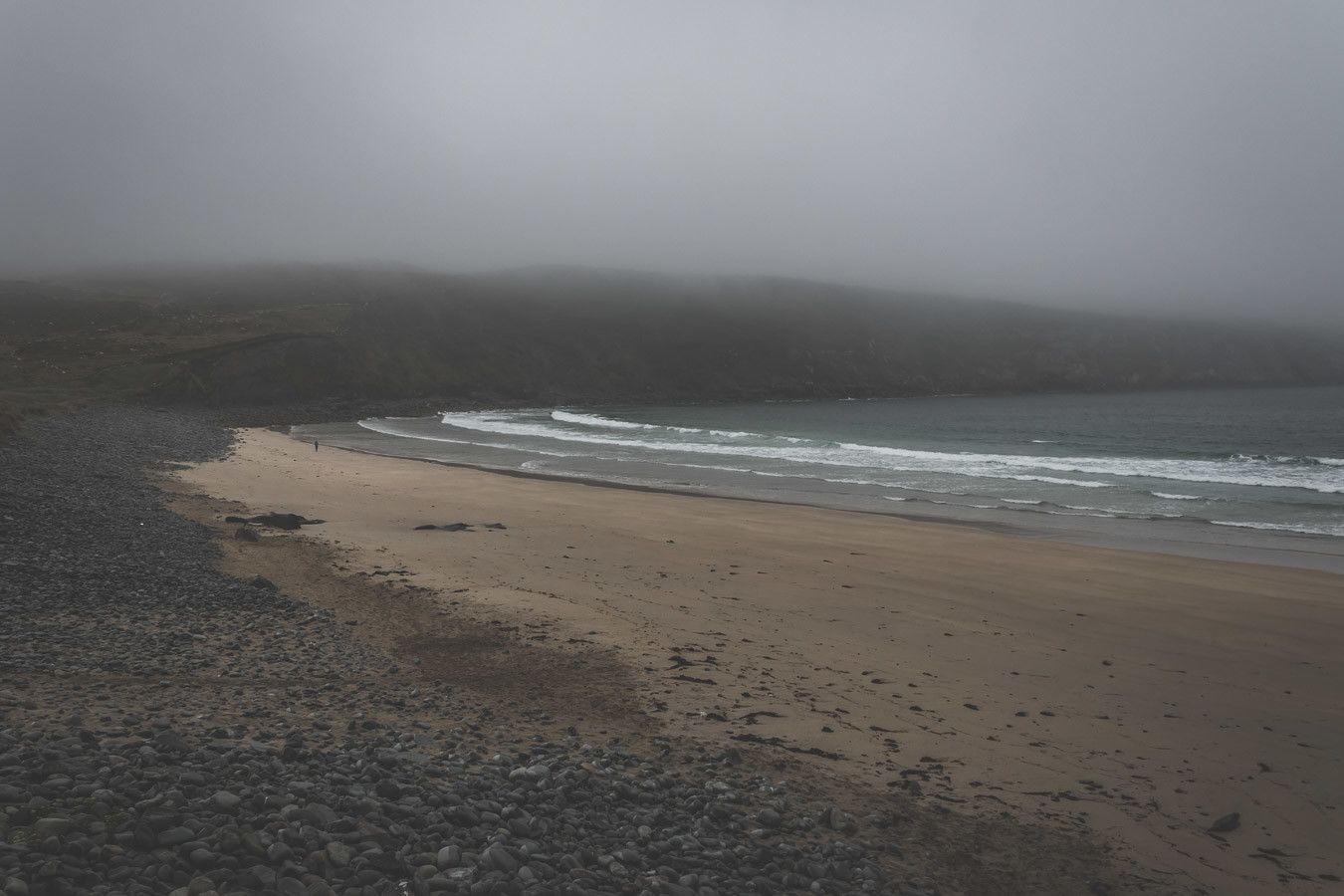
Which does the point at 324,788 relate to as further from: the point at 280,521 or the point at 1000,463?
the point at 1000,463

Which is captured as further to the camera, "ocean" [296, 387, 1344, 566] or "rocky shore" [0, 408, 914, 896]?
"ocean" [296, 387, 1344, 566]

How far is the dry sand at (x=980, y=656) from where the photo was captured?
21.3 ft

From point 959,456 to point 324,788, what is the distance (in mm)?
43152

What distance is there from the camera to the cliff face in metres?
91.5

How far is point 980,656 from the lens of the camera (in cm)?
1009

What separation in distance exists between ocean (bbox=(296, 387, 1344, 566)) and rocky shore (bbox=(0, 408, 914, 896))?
1930cm

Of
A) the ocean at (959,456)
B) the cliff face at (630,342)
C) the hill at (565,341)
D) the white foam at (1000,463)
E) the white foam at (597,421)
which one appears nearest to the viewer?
the ocean at (959,456)

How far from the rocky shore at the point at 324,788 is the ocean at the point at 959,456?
63.3ft

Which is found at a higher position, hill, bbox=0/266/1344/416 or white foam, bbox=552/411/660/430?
hill, bbox=0/266/1344/416

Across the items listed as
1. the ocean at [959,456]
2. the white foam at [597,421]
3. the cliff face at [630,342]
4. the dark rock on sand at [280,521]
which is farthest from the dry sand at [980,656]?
the cliff face at [630,342]

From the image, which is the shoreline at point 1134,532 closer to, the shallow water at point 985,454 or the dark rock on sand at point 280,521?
the shallow water at point 985,454

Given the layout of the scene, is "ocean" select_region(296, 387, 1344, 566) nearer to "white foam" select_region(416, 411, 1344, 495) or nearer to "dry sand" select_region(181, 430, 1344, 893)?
"white foam" select_region(416, 411, 1344, 495)

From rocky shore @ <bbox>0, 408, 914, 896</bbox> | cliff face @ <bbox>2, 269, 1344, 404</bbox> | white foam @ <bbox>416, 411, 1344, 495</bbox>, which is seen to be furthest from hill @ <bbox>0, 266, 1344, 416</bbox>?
rocky shore @ <bbox>0, 408, 914, 896</bbox>

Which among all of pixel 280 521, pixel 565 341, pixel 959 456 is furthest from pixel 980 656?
pixel 565 341
